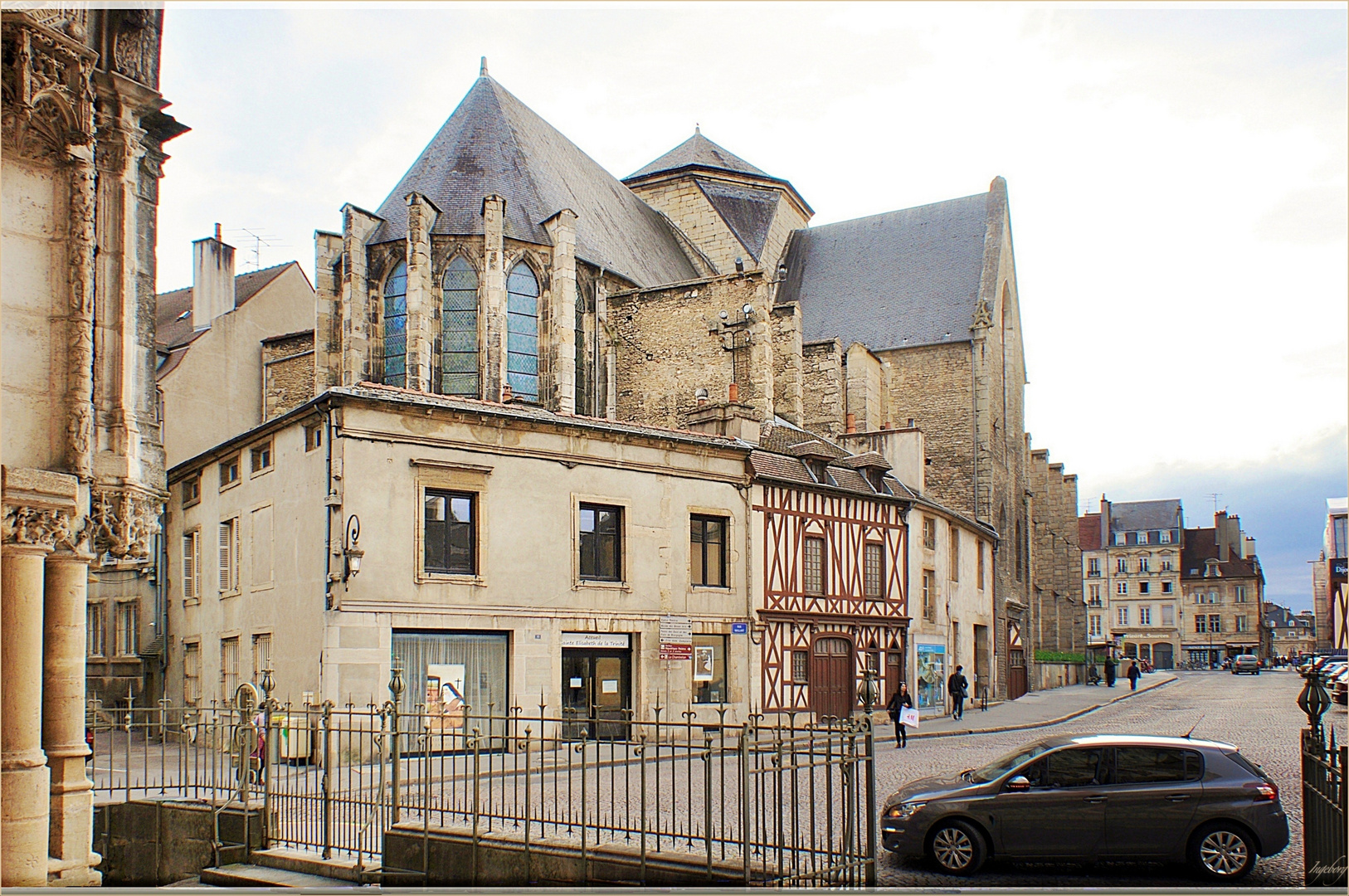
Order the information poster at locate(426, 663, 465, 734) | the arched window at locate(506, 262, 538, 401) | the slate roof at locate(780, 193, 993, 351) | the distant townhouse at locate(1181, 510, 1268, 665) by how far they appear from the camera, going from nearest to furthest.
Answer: the information poster at locate(426, 663, 465, 734), the arched window at locate(506, 262, 538, 401), the slate roof at locate(780, 193, 993, 351), the distant townhouse at locate(1181, 510, 1268, 665)

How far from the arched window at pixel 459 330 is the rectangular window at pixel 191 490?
273 inches

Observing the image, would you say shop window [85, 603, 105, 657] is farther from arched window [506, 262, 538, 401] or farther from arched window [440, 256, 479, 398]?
arched window [506, 262, 538, 401]

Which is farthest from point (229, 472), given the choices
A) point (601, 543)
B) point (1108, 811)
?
point (1108, 811)

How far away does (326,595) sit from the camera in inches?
646

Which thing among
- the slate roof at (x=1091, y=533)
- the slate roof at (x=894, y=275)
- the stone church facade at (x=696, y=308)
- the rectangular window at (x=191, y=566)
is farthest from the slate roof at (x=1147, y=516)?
the rectangular window at (x=191, y=566)

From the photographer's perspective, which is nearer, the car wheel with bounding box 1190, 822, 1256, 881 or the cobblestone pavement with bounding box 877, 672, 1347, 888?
the car wheel with bounding box 1190, 822, 1256, 881

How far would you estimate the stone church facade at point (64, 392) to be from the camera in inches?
255

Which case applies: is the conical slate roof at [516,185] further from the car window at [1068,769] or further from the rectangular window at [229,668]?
the car window at [1068,769]

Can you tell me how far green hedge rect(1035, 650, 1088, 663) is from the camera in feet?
141

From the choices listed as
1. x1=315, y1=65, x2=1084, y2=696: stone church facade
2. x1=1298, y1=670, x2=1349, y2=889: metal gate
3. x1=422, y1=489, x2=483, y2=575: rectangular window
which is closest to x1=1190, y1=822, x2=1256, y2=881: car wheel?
x1=1298, y1=670, x2=1349, y2=889: metal gate

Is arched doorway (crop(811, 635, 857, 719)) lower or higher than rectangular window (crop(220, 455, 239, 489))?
lower

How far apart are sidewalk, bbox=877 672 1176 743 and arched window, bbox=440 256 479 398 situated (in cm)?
1195

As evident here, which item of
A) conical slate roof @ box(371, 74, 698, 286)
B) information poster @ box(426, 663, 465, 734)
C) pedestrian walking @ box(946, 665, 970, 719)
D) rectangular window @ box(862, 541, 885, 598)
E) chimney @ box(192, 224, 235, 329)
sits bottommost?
pedestrian walking @ box(946, 665, 970, 719)

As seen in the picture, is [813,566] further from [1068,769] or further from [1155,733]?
[1068,769]
